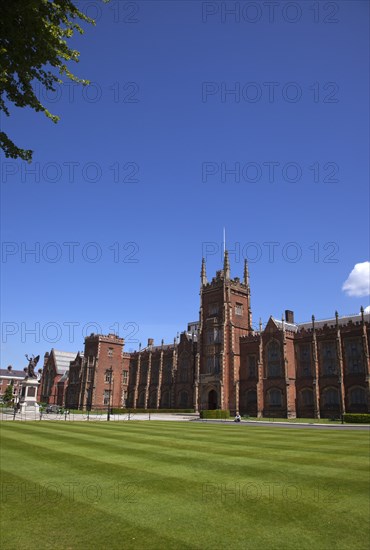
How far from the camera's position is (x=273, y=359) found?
60.4m

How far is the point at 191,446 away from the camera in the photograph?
18562 millimetres

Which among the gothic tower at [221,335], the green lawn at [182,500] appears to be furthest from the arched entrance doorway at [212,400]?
the green lawn at [182,500]

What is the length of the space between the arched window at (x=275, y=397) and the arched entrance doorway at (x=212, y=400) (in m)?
10.4

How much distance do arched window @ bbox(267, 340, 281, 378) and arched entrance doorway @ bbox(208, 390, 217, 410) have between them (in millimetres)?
10776

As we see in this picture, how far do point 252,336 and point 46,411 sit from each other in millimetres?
33203

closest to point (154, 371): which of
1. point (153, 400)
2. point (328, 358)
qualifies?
point (153, 400)

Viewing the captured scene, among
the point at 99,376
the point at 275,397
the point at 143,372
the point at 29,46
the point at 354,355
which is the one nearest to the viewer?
the point at 29,46

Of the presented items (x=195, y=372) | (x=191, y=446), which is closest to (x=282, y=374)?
(x=195, y=372)

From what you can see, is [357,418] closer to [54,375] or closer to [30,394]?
[30,394]

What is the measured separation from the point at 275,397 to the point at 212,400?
39.2 feet

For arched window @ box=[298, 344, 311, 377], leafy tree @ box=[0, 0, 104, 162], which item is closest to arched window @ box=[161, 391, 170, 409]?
arched window @ box=[298, 344, 311, 377]

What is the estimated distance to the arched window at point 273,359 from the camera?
59688mm

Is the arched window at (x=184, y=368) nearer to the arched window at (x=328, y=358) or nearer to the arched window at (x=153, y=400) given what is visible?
the arched window at (x=153, y=400)

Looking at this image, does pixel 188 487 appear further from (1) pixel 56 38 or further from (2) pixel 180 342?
(2) pixel 180 342
